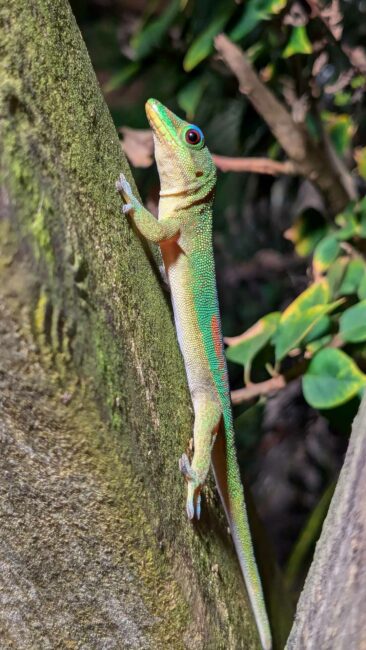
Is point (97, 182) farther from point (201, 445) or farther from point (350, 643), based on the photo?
point (350, 643)

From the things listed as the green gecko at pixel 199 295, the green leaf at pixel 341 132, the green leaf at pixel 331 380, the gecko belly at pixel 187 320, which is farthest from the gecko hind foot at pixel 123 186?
the green leaf at pixel 341 132

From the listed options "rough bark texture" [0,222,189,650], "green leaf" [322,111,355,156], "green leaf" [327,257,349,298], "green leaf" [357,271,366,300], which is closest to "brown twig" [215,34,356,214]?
"green leaf" [322,111,355,156]

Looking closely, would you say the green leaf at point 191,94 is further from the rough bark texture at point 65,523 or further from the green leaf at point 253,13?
the rough bark texture at point 65,523

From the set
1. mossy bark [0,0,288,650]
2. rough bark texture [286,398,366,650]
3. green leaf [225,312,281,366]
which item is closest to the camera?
mossy bark [0,0,288,650]

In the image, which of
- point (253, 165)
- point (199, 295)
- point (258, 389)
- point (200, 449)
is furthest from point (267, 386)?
point (253, 165)

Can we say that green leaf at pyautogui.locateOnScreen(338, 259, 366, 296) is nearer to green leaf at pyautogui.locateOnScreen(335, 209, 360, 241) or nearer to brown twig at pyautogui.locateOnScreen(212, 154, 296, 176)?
green leaf at pyautogui.locateOnScreen(335, 209, 360, 241)

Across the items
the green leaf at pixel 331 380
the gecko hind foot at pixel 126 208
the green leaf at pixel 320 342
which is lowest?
the green leaf at pixel 320 342

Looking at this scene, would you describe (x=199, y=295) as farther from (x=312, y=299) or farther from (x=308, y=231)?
(x=308, y=231)
